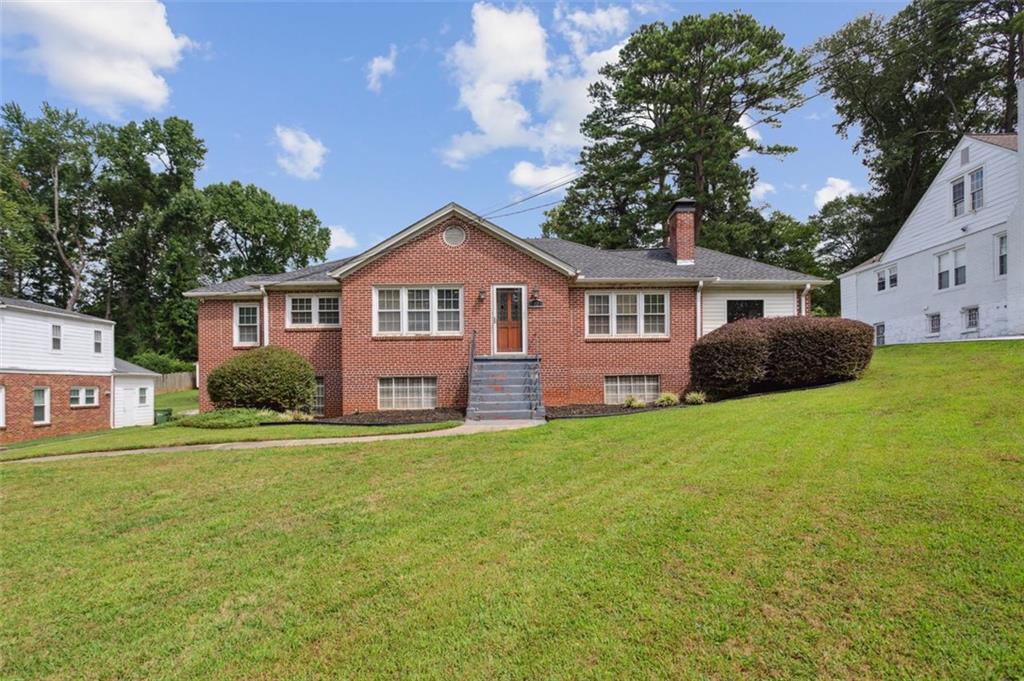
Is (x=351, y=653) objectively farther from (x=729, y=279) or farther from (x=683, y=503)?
(x=729, y=279)

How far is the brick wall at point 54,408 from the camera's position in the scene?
741 inches

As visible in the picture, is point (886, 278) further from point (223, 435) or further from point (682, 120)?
point (223, 435)

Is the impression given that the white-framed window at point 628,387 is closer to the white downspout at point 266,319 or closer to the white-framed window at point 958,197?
the white downspout at point 266,319

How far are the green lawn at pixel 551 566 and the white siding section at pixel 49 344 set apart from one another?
17.8 m

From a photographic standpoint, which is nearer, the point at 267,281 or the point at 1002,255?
the point at 267,281

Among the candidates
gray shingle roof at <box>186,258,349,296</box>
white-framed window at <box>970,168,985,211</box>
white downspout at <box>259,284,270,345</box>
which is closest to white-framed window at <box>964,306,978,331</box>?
white-framed window at <box>970,168,985,211</box>

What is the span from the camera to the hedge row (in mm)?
11719

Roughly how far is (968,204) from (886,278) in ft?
18.0

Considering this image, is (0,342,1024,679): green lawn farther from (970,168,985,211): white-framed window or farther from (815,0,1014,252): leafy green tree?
(815,0,1014,252): leafy green tree

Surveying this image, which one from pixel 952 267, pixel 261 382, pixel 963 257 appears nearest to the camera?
pixel 261 382

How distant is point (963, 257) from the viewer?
18.8m

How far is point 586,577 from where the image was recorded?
348 centimetres

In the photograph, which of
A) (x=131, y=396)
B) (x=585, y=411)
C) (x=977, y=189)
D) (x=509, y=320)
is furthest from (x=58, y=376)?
(x=977, y=189)

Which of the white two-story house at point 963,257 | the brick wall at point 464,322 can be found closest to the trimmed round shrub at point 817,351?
the brick wall at point 464,322
